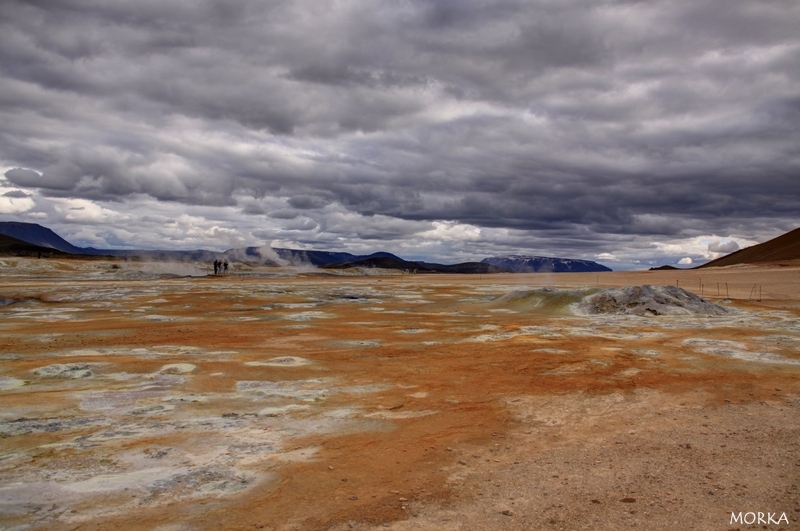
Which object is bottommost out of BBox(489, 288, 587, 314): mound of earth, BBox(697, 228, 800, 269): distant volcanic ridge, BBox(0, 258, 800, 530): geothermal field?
BBox(0, 258, 800, 530): geothermal field

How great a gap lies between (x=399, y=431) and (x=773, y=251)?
14878 cm

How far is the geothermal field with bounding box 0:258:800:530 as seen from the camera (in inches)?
248

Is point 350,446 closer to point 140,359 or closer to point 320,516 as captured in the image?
point 320,516

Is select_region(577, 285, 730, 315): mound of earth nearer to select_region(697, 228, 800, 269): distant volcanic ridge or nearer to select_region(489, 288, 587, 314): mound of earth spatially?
select_region(489, 288, 587, 314): mound of earth

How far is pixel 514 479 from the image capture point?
23.7 feet

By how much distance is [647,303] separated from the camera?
97.2 feet

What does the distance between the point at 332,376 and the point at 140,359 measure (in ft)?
20.4

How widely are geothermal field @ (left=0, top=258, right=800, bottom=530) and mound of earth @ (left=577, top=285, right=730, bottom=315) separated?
7.48 meters

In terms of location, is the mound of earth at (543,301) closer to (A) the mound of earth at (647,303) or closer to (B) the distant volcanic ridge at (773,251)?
(A) the mound of earth at (647,303)

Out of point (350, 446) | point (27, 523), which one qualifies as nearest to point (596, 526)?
point (350, 446)

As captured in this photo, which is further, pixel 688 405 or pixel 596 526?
pixel 688 405

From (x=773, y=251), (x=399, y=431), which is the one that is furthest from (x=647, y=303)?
(x=773, y=251)

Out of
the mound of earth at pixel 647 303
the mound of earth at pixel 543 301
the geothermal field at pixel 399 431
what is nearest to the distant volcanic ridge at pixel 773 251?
the mound of earth at pixel 647 303

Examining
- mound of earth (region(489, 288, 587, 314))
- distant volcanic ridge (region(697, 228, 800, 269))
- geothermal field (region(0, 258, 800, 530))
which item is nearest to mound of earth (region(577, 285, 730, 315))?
mound of earth (region(489, 288, 587, 314))
